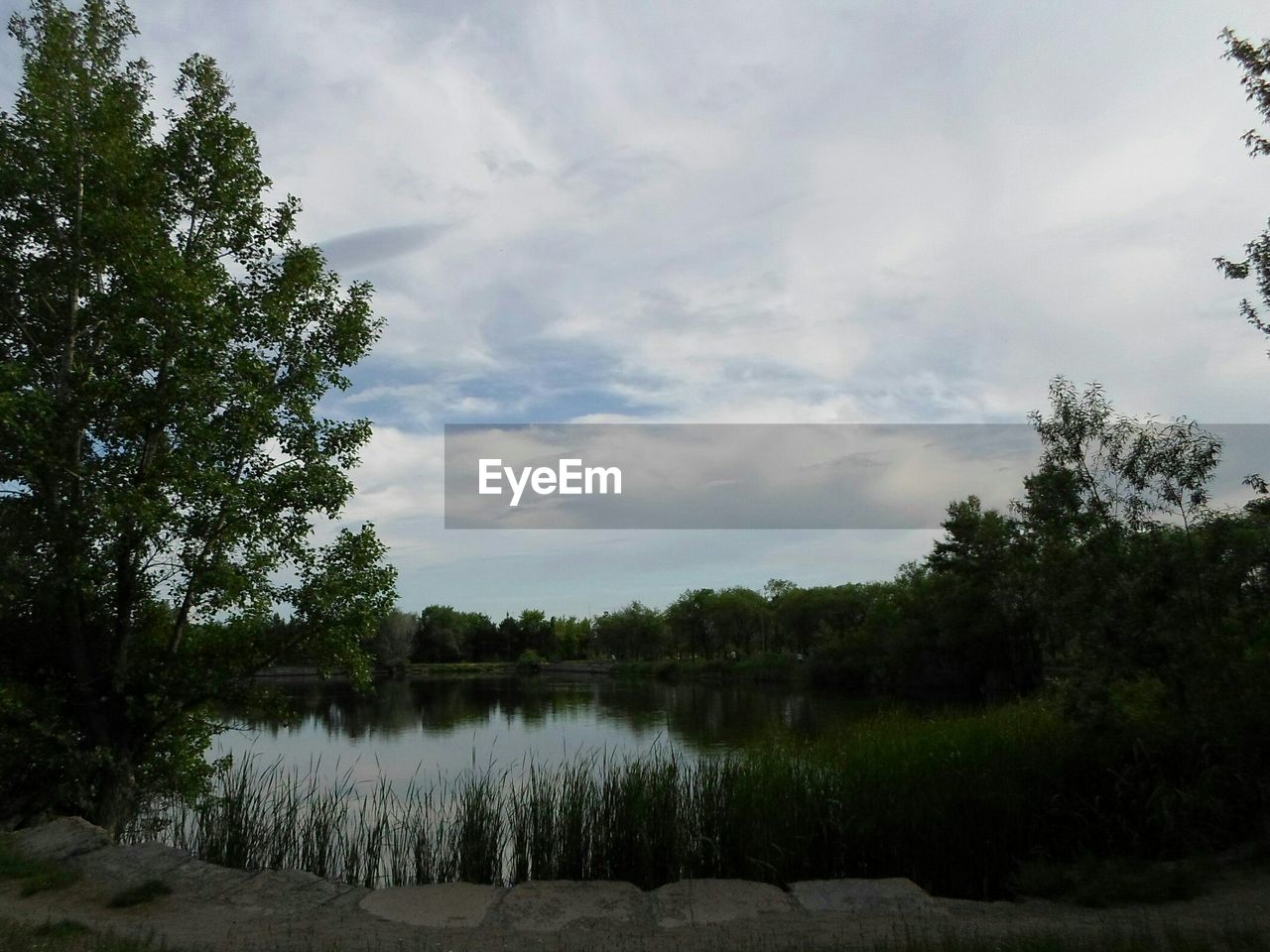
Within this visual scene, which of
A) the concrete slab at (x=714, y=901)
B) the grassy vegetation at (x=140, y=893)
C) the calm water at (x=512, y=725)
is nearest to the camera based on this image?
the concrete slab at (x=714, y=901)

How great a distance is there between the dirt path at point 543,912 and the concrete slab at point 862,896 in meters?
0.02

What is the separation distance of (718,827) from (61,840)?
605cm

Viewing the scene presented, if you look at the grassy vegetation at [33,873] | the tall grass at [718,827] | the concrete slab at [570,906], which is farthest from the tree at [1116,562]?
the grassy vegetation at [33,873]

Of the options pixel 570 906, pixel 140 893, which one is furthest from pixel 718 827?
pixel 140 893

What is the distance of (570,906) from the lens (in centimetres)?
680

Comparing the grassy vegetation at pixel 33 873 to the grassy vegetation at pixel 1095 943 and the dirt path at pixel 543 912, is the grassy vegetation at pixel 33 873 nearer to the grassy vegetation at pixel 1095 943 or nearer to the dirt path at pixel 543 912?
the dirt path at pixel 543 912

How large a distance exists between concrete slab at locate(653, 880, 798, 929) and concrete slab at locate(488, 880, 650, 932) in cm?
A: 17

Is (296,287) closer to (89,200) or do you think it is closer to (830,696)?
(89,200)

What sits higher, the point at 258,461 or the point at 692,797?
the point at 258,461

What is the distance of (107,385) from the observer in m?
10.0

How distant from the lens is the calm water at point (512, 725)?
19578 mm

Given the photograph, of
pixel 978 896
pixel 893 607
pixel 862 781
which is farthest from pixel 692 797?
pixel 893 607

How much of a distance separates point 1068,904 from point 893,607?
47.5 m

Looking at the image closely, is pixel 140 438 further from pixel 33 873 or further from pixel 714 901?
pixel 714 901
